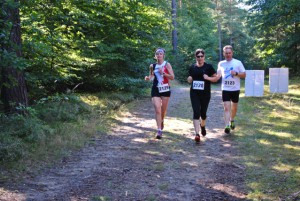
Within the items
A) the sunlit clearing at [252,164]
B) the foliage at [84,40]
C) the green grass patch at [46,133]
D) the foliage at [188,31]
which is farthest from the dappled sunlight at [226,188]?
the foliage at [188,31]

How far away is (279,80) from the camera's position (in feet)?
51.3

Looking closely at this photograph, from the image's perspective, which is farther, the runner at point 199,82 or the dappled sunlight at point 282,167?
the runner at point 199,82

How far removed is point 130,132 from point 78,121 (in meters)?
1.42

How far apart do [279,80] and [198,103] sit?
9140 millimetres

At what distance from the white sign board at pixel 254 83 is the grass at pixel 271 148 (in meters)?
2.08

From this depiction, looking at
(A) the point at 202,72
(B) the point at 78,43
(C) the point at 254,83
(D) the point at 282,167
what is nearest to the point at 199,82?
(A) the point at 202,72

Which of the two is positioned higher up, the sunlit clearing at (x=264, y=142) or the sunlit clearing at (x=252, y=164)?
the sunlit clearing at (x=264, y=142)

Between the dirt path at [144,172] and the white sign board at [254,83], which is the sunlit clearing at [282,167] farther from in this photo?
the white sign board at [254,83]

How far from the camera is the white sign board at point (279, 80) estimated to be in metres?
15.6

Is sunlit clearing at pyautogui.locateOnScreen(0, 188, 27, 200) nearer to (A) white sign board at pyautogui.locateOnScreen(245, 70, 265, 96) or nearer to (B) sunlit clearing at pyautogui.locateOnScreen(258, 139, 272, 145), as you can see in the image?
(B) sunlit clearing at pyautogui.locateOnScreen(258, 139, 272, 145)

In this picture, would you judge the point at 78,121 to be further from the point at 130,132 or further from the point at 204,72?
the point at 204,72

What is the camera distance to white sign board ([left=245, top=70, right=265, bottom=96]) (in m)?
15.1

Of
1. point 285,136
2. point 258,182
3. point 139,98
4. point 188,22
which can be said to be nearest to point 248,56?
point 188,22

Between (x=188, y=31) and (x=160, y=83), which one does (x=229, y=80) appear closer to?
(x=160, y=83)
